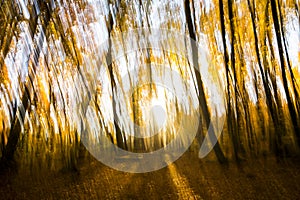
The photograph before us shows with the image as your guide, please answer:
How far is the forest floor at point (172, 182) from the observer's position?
2479 mm

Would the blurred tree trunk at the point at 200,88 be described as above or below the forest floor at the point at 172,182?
above

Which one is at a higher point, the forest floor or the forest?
the forest

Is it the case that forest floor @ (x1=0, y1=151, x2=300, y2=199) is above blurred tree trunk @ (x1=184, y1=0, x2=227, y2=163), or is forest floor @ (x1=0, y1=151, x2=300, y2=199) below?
below

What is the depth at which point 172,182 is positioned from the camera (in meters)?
2.56

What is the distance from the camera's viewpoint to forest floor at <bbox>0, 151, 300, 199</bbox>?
2.48m

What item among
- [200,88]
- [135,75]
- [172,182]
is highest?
[135,75]

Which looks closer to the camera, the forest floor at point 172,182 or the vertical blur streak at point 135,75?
the forest floor at point 172,182

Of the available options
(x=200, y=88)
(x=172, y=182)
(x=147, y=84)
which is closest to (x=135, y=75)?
(x=147, y=84)

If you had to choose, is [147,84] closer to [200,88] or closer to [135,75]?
[135,75]

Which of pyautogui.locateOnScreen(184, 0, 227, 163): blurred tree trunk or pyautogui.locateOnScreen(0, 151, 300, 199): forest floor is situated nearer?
pyautogui.locateOnScreen(0, 151, 300, 199): forest floor

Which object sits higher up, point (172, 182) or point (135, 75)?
point (135, 75)

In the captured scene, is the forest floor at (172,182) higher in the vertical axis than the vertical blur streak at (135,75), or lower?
lower

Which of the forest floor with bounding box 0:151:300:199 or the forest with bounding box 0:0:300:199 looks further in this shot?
the forest with bounding box 0:0:300:199

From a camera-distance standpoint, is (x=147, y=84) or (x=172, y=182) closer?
(x=172, y=182)
